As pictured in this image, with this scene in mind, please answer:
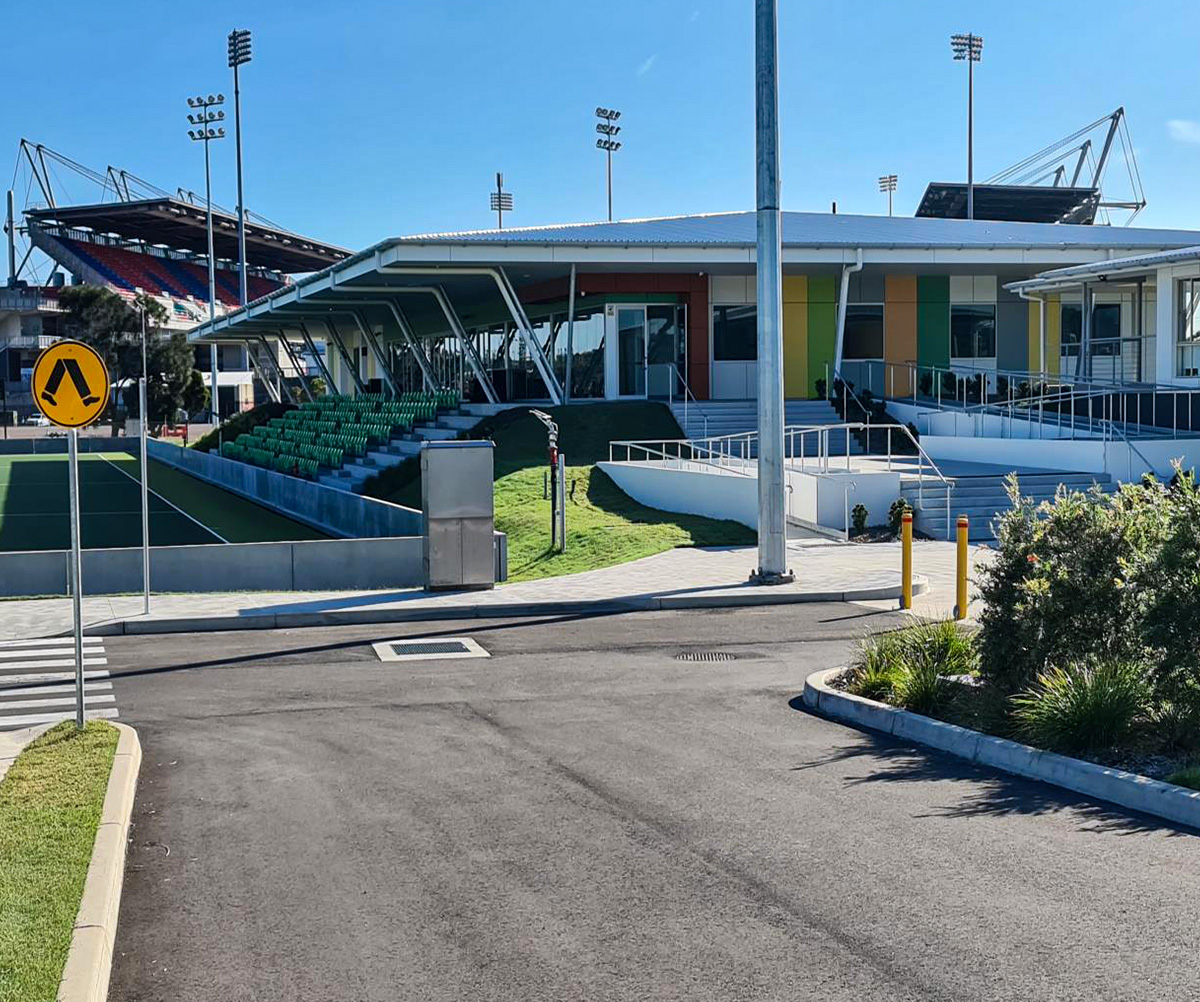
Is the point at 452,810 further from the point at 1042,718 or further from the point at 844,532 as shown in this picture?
the point at 844,532

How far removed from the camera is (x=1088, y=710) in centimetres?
879

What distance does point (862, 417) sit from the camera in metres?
38.5

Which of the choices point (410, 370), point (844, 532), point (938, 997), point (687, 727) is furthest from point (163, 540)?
point (410, 370)

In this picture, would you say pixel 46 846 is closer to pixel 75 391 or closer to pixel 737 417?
pixel 75 391

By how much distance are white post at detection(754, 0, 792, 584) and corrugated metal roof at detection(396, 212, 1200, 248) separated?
19.3 metres

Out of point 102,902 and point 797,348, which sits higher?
point 797,348

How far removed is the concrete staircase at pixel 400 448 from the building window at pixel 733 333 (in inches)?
302

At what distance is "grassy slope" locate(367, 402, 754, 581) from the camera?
928 inches

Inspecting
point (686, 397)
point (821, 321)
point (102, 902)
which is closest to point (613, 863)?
point (102, 902)

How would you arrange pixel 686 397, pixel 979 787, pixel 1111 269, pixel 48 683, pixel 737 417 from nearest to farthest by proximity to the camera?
pixel 979 787, pixel 48 683, pixel 1111 269, pixel 737 417, pixel 686 397

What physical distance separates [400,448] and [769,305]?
23762 mm

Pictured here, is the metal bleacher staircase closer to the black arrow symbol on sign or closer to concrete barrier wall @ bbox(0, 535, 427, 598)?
concrete barrier wall @ bbox(0, 535, 427, 598)

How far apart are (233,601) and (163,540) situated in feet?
48.2

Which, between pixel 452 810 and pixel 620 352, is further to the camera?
pixel 620 352
